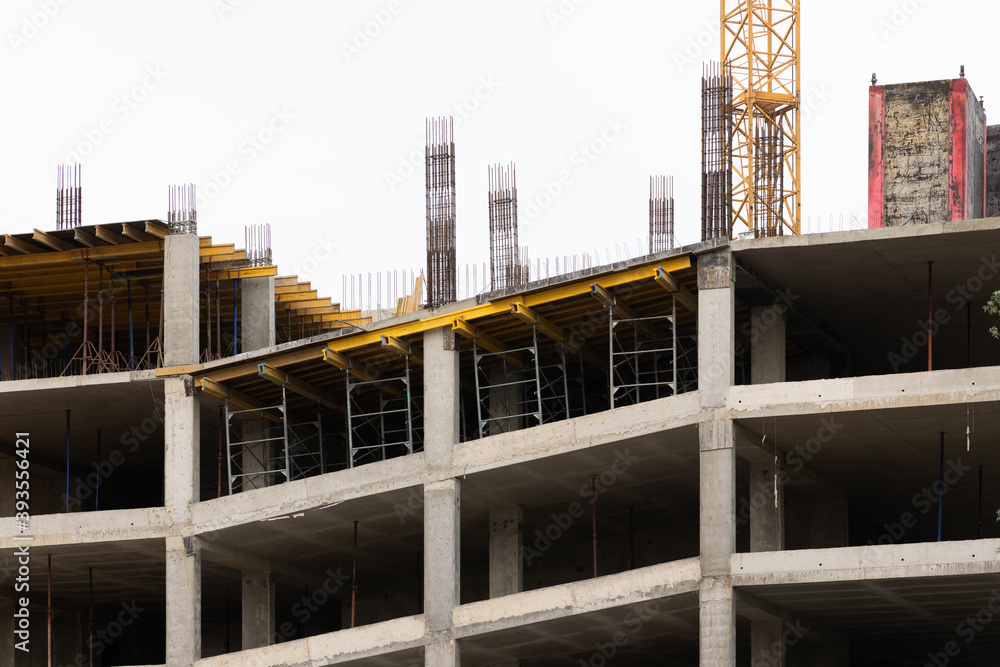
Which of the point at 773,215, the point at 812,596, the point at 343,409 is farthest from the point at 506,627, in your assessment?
the point at 773,215

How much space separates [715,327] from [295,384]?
837 centimetres

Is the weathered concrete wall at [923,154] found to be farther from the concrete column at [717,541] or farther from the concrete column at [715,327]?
the concrete column at [717,541]

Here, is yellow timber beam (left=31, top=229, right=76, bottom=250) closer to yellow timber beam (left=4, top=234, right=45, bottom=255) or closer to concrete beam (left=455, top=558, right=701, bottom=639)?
yellow timber beam (left=4, top=234, right=45, bottom=255)

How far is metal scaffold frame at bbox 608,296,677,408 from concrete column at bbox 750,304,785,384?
1.45m

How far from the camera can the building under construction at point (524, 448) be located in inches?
950

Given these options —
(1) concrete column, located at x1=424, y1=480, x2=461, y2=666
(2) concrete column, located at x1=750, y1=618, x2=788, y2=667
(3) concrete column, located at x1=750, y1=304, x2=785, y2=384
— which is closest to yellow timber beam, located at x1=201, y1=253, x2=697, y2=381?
(3) concrete column, located at x1=750, y1=304, x2=785, y2=384

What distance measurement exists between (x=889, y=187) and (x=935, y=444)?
39.0 feet

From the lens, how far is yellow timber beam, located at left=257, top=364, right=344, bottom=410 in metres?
27.5

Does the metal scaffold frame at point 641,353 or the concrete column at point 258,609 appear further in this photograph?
the concrete column at point 258,609

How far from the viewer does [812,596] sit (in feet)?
80.1

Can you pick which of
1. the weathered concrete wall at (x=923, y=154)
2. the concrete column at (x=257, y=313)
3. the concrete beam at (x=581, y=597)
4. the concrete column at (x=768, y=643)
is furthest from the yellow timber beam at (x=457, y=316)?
the weathered concrete wall at (x=923, y=154)

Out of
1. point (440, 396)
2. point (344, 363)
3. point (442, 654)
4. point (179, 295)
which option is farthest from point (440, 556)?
point (179, 295)

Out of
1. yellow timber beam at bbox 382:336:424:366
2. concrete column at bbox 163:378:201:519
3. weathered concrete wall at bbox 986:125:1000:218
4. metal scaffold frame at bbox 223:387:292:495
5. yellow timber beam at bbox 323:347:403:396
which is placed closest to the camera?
yellow timber beam at bbox 382:336:424:366

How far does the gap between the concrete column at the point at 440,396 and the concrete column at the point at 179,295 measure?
186 inches
